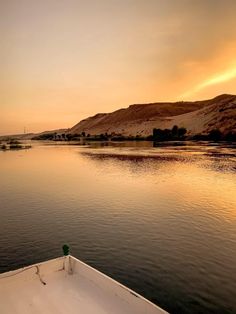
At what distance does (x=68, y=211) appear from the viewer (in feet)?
77.3

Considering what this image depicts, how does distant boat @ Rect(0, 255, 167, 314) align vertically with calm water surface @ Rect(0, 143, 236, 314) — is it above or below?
above

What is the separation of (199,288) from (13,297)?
698 centimetres

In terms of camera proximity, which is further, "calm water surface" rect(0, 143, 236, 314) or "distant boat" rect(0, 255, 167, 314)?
"calm water surface" rect(0, 143, 236, 314)

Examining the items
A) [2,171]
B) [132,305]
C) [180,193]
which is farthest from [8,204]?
[2,171]

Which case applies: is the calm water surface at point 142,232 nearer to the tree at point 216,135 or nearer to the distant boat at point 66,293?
the distant boat at point 66,293

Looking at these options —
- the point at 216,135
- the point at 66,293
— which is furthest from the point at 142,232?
the point at 216,135

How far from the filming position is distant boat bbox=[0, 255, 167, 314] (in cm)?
880

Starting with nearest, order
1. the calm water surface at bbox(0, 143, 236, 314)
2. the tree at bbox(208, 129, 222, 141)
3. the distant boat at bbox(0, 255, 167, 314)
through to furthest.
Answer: the distant boat at bbox(0, 255, 167, 314) → the calm water surface at bbox(0, 143, 236, 314) → the tree at bbox(208, 129, 222, 141)

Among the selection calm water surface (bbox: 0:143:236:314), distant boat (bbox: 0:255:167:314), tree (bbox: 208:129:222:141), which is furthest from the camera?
tree (bbox: 208:129:222:141)

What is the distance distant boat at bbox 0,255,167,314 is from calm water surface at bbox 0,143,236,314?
275 cm

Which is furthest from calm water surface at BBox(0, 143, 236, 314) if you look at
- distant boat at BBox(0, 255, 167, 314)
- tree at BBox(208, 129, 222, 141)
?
tree at BBox(208, 129, 222, 141)

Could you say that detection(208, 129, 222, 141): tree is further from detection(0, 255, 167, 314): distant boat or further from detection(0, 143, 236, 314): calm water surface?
detection(0, 255, 167, 314): distant boat

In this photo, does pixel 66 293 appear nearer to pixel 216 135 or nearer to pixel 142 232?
pixel 142 232

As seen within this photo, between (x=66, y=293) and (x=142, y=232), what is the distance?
30.8 feet
